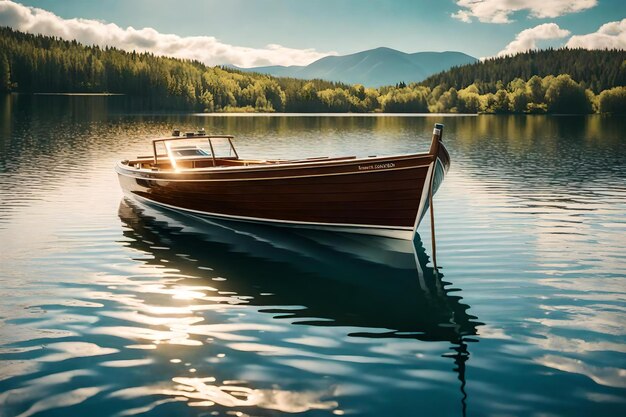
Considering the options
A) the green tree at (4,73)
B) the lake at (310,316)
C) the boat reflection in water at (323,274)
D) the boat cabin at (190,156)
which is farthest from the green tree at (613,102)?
the green tree at (4,73)

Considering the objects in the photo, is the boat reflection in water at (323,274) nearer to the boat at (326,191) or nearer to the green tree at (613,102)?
the boat at (326,191)

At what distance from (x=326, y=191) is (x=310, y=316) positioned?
6.46 metres

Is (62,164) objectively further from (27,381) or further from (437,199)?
(27,381)

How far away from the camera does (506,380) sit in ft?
26.6

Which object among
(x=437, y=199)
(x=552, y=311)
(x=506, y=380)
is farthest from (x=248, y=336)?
(x=437, y=199)

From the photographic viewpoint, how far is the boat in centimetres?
1570

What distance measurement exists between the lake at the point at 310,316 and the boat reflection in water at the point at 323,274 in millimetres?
63

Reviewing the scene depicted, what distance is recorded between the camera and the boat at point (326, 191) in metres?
Answer: 15.7

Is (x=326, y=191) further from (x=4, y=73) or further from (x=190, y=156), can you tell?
(x=4, y=73)

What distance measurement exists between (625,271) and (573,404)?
786 centimetres

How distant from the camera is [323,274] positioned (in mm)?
14375

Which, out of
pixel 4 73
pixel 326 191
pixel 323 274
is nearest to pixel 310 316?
pixel 323 274

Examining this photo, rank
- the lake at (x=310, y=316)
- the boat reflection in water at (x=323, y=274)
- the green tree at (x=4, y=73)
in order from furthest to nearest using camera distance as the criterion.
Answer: the green tree at (x=4, y=73) → the boat reflection in water at (x=323, y=274) → the lake at (x=310, y=316)

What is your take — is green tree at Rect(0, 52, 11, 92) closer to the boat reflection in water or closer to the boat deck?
the boat deck
